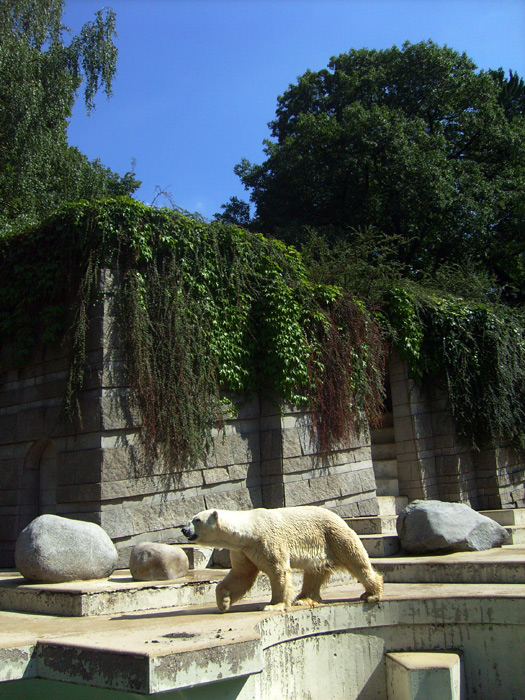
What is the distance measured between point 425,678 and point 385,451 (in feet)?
22.7

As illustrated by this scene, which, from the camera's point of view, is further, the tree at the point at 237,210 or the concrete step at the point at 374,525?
the tree at the point at 237,210

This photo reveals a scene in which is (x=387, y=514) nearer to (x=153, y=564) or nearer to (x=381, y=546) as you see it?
(x=381, y=546)

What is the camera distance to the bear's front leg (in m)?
4.44

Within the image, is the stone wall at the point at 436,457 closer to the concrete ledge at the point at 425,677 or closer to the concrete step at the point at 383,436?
the concrete step at the point at 383,436

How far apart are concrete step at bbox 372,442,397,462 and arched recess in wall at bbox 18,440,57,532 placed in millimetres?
5646

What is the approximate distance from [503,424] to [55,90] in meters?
10.9

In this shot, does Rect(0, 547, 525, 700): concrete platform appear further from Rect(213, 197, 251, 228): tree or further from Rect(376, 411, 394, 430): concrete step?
Rect(213, 197, 251, 228): tree

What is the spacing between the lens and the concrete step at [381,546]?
6895mm

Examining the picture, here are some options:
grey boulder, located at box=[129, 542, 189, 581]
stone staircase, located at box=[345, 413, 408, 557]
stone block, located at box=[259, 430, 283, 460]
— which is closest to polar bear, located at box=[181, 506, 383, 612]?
grey boulder, located at box=[129, 542, 189, 581]

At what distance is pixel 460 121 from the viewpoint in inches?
754

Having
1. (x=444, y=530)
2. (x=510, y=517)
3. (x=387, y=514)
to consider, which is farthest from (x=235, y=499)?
(x=510, y=517)

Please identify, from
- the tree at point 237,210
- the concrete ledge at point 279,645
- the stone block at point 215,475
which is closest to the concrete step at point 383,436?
the stone block at point 215,475

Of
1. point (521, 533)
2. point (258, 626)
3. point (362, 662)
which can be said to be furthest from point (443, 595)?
point (521, 533)

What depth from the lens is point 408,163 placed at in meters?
17.0
